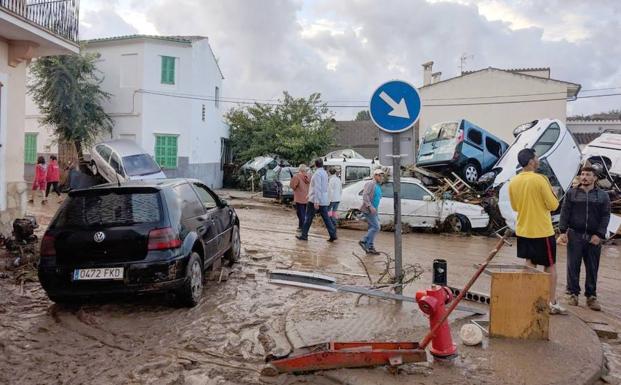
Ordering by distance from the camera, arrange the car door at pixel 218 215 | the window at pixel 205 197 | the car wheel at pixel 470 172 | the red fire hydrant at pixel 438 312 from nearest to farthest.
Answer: the red fire hydrant at pixel 438 312 < the car door at pixel 218 215 < the window at pixel 205 197 < the car wheel at pixel 470 172

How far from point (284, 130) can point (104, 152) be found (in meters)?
12.9

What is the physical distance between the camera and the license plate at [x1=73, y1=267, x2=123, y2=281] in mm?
5372

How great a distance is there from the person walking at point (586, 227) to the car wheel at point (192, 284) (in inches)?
174

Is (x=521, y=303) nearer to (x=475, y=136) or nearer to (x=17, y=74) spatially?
(x=17, y=74)

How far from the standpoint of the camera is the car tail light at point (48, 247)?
5520 millimetres

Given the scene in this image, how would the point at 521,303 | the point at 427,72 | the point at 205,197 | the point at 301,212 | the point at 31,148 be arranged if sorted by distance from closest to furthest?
1. the point at 521,303
2. the point at 205,197
3. the point at 301,212
4. the point at 31,148
5. the point at 427,72

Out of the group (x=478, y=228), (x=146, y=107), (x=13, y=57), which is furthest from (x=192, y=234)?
(x=146, y=107)

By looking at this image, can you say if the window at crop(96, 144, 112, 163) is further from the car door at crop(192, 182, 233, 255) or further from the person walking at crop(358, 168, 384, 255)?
the person walking at crop(358, 168, 384, 255)

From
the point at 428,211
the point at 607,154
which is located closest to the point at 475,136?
the point at 607,154

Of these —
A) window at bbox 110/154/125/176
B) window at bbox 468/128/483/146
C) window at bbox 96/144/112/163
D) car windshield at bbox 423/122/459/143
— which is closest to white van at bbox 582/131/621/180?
window at bbox 468/128/483/146

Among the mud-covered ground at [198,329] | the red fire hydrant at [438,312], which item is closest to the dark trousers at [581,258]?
the mud-covered ground at [198,329]

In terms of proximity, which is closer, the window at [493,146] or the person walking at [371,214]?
the person walking at [371,214]

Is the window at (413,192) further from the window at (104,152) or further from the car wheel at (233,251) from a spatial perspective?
the window at (104,152)

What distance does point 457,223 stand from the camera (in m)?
13.1
